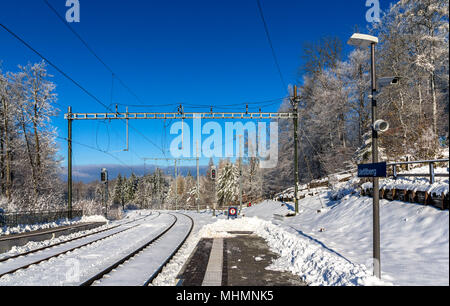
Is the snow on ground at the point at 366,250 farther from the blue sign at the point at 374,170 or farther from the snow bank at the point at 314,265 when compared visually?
the blue sign at the point at 374,170

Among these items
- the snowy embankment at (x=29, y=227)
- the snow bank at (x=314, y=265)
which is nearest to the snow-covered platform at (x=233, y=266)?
the snow bank at (x=314, y=265)

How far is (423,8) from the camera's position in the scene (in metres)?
18.9

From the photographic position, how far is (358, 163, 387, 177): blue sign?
6.32 metres

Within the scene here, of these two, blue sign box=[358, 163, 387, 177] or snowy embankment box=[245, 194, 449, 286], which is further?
blue sign box=[358, 163, 387, 177]

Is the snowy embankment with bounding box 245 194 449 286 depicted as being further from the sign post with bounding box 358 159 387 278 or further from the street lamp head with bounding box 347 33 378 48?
the street lamp head with bounding box 347 33 378 48

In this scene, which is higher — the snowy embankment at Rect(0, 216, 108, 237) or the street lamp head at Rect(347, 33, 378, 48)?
the street lamp head at Rect(347, 33, 378, 48)

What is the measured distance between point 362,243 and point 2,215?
1894cm

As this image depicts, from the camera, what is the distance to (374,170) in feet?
21.4

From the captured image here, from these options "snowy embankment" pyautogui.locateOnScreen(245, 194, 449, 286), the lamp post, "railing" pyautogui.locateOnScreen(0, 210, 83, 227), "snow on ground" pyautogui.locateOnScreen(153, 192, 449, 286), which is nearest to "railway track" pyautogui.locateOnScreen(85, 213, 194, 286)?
"snow on ground" pyautogui.locateOnScreen(153, 192, 449, 286)

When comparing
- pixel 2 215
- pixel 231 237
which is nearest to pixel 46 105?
pixel 2 215

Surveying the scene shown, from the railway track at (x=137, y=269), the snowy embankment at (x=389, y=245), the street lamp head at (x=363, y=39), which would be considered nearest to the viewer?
the snowy embankment at (x=389, y=245)

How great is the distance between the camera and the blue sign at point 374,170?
6.32m

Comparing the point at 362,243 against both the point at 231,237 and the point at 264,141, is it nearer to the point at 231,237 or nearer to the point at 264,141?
the point at 231,237
